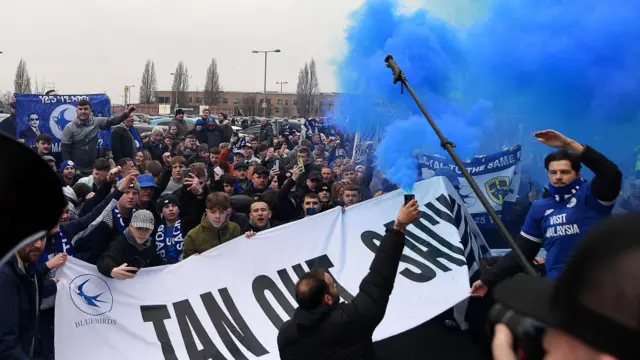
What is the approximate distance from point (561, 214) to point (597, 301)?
307 centimetres

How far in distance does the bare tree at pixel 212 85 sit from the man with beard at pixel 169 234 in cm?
8348

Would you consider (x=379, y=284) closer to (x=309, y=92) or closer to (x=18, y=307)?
(x=18, y=307)

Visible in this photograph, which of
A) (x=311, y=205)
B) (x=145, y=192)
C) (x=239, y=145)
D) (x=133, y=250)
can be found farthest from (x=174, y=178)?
(x=239, y=145)

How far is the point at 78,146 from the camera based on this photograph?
8.64m

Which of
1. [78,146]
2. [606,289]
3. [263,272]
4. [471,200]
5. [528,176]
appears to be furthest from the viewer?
[78,146]

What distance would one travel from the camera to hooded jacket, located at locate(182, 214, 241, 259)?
16.0ft

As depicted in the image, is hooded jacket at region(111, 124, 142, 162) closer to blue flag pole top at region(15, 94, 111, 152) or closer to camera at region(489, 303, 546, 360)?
blue flag pole top at region(15, 94, 111, 152)

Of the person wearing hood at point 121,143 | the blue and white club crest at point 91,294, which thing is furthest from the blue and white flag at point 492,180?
the person wearing hood at point 121,143

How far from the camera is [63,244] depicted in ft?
15.5

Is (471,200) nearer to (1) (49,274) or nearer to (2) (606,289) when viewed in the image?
(1) (49,274)

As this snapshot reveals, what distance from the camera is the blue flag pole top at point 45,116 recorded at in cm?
1079

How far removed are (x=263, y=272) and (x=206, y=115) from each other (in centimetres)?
880

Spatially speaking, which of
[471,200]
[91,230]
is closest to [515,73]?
[471,200]

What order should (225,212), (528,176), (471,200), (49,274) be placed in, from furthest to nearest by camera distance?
(528,176), (471,200), (225,212), (49,274)
